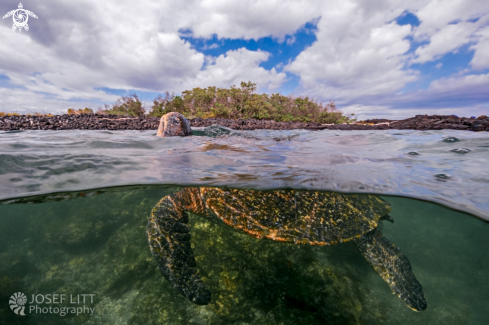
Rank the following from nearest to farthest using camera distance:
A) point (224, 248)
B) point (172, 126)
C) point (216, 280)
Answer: point (216, 280) < point (224, 248) < point (172, 126)

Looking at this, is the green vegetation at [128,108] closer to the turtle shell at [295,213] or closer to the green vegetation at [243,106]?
the green vegetation at [243,106]

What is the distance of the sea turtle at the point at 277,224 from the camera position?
10.9ft

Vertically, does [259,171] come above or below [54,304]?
above

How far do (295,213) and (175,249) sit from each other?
7.55ft

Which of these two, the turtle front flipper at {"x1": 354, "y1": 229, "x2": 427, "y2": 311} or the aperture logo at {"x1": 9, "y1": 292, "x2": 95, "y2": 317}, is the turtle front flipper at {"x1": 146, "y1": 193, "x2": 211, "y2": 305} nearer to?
the aperture logo at {"x1": 9, "y1": 292, "x2": 95, "y2": 317}

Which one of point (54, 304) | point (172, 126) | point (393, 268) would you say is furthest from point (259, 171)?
point (54, 304)

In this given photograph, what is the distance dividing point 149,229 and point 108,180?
1426 mm

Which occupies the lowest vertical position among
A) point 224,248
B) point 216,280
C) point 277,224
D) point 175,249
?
point 216,280

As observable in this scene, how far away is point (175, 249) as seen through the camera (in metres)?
3.54

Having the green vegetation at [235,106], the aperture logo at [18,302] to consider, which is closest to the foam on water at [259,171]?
the aperture logo at [18,302]

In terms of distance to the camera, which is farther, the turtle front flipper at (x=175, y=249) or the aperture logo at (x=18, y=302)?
the aperture logo at (x=18, y=302)

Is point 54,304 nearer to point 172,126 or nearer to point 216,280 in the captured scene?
point 216,280

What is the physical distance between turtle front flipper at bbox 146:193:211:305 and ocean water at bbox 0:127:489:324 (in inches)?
26.5

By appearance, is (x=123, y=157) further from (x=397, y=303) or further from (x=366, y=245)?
(x=397, y=303)
